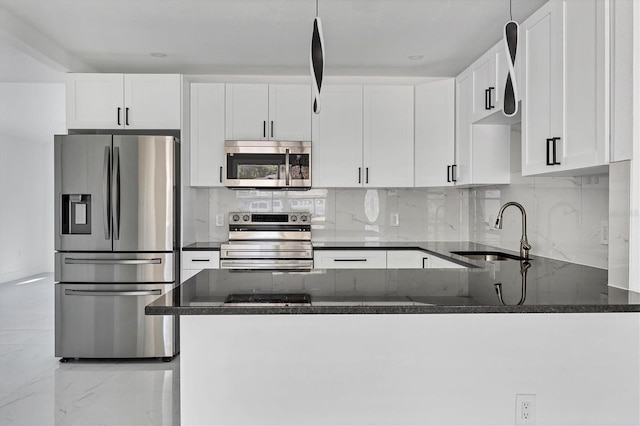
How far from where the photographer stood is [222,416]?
1909 millimetres

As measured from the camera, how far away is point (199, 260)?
4.31 meters

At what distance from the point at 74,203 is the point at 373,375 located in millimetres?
3048

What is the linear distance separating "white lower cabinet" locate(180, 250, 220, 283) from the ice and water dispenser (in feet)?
2.49

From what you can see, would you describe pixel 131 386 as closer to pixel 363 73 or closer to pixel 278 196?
pixel 278 196

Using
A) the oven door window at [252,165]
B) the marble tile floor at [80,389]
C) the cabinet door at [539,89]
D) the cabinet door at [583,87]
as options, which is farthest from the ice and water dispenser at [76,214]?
the cabinet door at [583,87]

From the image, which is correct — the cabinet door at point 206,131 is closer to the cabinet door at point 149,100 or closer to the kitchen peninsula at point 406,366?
the cabinet door at point 149,100

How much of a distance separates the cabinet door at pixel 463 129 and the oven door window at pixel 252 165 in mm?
1458

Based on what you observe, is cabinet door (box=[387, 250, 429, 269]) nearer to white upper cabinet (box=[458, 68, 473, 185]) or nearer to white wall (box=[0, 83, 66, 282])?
white upper cabinet (box=[458, 68, 473, 185])

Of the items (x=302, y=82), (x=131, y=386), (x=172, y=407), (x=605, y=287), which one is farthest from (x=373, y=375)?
(x=302, y=82)

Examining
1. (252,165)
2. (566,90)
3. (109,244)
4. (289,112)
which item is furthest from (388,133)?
(109,244)

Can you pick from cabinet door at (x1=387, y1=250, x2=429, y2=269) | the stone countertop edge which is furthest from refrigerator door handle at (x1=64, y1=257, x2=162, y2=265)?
A: the stone countertop edge

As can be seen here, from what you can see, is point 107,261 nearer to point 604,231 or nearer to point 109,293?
point 109,293

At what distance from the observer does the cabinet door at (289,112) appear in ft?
15.1

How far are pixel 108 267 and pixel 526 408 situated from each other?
318cm
